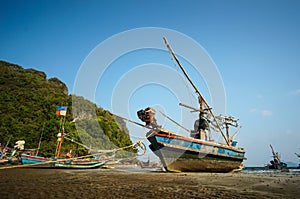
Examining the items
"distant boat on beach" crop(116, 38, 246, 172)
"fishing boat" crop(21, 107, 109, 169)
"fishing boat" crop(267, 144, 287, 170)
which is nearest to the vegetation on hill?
"fishing boat" crop(21, 107, 109, 169)

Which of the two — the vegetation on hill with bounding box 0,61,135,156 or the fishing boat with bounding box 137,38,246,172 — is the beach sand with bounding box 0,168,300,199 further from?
the vegetation on hill with bounding box 0,61,135,156

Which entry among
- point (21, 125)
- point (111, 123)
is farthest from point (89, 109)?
point (21, 125)

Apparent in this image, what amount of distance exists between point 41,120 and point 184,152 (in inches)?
2387

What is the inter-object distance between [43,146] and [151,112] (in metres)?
48.4

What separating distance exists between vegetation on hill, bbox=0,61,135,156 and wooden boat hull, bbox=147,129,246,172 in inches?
1168

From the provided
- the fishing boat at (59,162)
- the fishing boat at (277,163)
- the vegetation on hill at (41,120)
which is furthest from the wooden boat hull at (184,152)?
the fishing boat at (277,163)

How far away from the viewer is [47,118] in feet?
215

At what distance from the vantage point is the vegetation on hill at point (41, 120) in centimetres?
5416

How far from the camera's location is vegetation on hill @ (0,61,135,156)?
5416cm

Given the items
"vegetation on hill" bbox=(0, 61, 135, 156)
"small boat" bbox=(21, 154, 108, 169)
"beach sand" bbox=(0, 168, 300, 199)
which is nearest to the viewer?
"beach sand" bbox=(0, 168, 300, 199)

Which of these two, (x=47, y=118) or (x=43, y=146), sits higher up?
(x=47, y=118)

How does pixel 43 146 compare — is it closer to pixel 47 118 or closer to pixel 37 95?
pixel 47 118

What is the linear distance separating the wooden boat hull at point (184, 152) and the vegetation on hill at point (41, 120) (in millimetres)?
29677

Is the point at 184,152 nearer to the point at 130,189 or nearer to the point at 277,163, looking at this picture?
the point at 130,189
